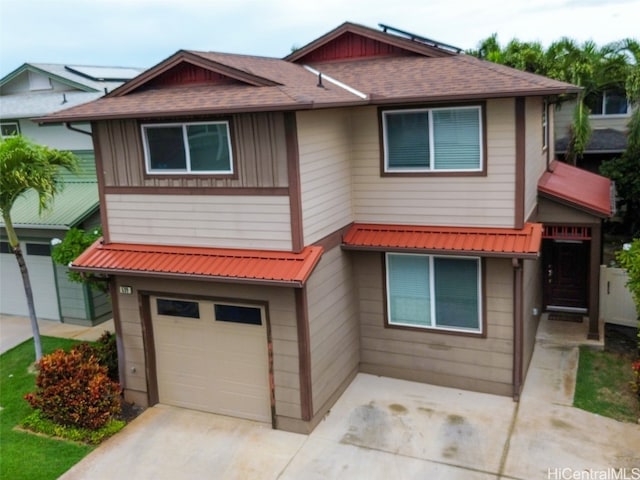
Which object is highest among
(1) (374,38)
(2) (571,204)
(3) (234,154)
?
(1) (374,38)

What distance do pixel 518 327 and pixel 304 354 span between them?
370cm

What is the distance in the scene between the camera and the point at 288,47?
36250 mm

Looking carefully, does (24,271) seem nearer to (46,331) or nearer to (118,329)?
(118,329)

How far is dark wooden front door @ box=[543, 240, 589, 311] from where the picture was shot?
13.9 metres

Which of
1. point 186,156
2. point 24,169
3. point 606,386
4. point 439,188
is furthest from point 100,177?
point 606,386

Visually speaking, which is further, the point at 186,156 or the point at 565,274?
the point at 565,274

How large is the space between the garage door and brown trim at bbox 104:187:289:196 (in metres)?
1.85

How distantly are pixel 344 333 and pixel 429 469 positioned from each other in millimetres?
3045

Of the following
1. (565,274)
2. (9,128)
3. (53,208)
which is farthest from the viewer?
(9,128)

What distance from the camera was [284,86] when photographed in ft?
30.7

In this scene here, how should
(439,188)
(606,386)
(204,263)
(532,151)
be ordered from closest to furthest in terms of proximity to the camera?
(204,263) → (439,188) → (606,386) → (532,151)

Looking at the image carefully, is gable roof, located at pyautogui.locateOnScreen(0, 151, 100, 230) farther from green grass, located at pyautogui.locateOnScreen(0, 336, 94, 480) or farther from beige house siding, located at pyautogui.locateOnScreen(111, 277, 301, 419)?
beige house siding, located at pyautogui.locateOnScreen(111, 277, 301, 419)

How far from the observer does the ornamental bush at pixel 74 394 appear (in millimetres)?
9742

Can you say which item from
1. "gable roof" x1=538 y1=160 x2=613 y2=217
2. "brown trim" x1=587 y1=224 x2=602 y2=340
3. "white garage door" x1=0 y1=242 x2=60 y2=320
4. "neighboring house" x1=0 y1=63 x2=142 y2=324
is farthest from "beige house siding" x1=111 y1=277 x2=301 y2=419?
"brown trim" x1=587 y1=224 x2=602 y2=340
